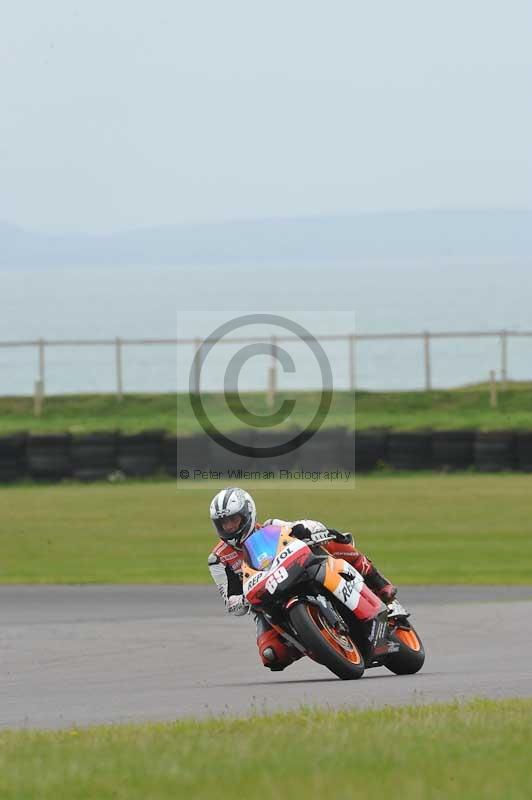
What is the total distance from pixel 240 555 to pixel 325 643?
0.95 m

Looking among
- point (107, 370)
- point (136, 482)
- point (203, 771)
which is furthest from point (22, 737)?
point (107, 370)

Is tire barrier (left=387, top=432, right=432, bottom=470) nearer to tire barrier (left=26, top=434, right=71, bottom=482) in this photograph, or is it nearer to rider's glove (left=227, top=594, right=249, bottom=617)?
tire barrier (left=26, top=434, right=71, bottom=482)

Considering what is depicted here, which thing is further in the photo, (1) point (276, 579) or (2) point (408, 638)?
(2) point (408, 638)

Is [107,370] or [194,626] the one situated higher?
[107,370]

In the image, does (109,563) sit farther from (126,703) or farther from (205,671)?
(126,703)

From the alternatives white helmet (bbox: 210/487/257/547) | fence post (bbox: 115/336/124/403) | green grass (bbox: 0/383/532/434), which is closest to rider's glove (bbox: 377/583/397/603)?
white helmet (bbox: 210/487/257/547)

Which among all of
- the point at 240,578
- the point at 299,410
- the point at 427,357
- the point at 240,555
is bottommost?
the point at 240,578

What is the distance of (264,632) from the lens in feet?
33.2

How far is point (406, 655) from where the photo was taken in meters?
10.3

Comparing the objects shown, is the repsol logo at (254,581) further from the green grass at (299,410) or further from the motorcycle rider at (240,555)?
the green grass at (299,410)

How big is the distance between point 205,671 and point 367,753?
4556 millimetres

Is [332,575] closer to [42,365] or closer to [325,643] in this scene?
[325,643]

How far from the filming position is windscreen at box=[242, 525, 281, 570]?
9.76 m

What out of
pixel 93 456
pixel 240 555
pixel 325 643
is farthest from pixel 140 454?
pixel 325 643
